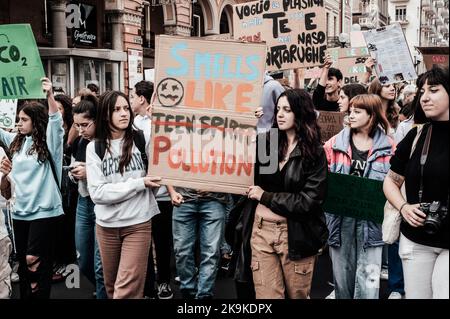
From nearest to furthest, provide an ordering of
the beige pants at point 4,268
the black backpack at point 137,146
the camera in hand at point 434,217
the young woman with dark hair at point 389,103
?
the camera in hand at point 434,217, the black backpack at point 137,146, the beige pants at point 4,268, the young woman with dark hair at point 389,103

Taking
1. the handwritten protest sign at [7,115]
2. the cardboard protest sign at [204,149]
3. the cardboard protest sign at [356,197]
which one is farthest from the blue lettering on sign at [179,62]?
the handwritten protest sign at [7,115]

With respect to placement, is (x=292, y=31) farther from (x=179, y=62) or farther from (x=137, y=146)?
(x=137, y=146)

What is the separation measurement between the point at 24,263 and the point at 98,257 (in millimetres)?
577

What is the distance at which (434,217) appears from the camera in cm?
299

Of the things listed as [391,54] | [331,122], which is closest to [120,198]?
[331,122]

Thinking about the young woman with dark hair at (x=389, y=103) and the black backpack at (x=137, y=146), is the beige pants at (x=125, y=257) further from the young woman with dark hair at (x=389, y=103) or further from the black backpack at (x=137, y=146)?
the young woman with dark hair at (x=389, y=103)

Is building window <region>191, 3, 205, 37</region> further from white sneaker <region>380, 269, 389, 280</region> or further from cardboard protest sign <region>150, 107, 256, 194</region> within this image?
cardboard protest sign <region>150, 107, 256, 194</region>

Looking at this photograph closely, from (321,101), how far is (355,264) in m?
2.59

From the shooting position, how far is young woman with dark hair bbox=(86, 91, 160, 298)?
4266 millimetres

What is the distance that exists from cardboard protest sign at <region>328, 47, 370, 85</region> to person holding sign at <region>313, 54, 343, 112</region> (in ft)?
9.11

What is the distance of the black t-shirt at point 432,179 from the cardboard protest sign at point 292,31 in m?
3.16

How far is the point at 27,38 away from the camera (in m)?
5.17

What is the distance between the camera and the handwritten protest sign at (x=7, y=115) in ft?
23.2

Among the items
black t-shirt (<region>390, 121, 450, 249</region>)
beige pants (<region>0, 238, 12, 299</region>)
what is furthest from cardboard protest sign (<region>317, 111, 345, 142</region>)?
beige pants (<region>0, 238, 12, 299</region>)
